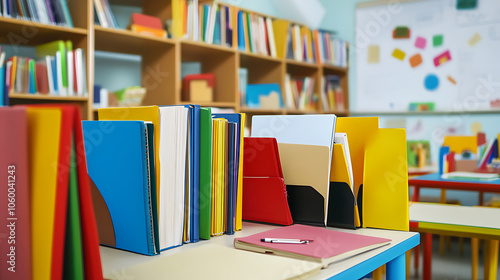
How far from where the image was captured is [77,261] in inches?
23.3

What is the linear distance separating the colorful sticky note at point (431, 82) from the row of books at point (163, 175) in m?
3.65

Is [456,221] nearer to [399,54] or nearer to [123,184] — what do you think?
[123,184]

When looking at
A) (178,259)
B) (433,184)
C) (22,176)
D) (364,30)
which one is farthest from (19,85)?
(364,30)

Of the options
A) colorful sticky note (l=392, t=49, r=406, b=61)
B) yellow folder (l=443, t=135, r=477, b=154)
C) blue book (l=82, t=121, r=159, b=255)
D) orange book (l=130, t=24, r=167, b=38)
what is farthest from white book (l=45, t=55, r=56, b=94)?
colorful sticky note (l=392, t=49, r=406, b=61)

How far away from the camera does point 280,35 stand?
385 cm

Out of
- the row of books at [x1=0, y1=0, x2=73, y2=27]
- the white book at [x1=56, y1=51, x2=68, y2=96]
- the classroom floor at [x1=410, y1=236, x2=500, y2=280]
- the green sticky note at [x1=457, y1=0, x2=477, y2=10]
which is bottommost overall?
the classroom floor at [x1=410, y1=236, x2=500, y2=280]

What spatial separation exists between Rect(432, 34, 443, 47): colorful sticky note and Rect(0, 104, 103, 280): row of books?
14.0 ft

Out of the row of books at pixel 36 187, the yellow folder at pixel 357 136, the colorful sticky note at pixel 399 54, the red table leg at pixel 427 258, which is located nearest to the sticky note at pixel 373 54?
the colorful sticky note at pixel 399 54

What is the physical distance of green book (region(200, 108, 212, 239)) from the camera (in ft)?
3.39

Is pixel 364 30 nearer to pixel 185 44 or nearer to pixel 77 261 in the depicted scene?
pixel 185 44

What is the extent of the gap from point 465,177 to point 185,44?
6.20 ft

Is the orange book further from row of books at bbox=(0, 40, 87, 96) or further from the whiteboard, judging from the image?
the whiteboard

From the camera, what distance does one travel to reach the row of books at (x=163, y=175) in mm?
902

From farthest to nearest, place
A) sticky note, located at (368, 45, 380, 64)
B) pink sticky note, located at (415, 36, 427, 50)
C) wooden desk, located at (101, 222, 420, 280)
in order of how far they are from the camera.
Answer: sticky note, located at (368, 45, 380, 64)
pink sticky note, located at (415, 36, 427, 50)
wooden desk, located at (101, 222, 420, 280)
